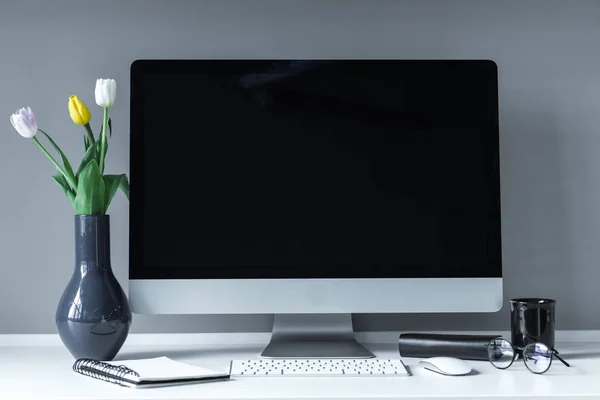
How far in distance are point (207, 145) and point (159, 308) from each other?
1.18 feet

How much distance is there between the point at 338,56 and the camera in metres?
1.79

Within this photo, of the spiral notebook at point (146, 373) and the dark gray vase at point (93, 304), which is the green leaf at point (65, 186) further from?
the spiral notebook at point (146, 373)

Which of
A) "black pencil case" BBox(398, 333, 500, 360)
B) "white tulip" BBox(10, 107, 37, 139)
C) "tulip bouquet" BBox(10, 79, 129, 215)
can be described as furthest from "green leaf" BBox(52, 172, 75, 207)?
"black pencil case" BBox(398, 333, 500, 360)

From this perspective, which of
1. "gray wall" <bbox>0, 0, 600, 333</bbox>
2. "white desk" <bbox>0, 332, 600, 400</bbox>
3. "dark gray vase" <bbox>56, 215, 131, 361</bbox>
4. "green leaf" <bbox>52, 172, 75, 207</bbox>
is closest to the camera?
"white desk" <bbox>0, 332, 600, 400</bbox>

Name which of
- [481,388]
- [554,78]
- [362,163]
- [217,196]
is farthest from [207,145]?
[554,78]

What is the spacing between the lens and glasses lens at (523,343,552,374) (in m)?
1.37

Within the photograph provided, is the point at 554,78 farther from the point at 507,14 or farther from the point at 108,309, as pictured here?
the point at 108,309

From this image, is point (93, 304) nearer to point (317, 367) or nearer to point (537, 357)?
point (317, 367)

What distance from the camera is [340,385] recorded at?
1255mm

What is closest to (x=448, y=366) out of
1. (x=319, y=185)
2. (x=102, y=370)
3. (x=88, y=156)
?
(x=319, y=185)

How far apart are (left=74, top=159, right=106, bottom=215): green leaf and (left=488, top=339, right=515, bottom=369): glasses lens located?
2.75 feet

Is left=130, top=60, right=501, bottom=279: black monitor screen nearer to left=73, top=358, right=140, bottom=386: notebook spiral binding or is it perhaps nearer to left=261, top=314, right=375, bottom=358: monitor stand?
left=261, top=314, right=375, bottom=358: monitor stand

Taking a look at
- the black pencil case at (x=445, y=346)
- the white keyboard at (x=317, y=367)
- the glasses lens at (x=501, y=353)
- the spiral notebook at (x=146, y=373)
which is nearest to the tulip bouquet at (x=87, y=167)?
the spiral notebook at (x=146, y=373)

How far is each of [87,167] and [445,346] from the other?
81 centimetres
